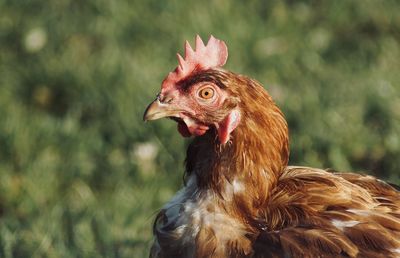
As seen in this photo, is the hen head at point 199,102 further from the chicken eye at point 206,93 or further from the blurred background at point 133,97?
the blurred background at point 133,97

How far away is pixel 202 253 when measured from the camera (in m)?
2.86

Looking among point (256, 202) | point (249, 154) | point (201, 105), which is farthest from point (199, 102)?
point (256, 202)

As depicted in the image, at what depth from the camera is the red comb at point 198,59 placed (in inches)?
115

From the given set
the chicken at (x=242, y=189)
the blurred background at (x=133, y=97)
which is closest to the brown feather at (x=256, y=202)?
the chicken at (x=242, y=189)

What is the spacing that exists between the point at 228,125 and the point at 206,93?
119mm

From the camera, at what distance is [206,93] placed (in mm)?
2879

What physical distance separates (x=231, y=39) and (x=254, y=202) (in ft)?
8.88

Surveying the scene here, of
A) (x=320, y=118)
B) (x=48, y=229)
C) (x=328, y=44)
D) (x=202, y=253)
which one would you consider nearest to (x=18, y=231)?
(x=48, y=229)

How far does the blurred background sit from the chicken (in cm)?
60

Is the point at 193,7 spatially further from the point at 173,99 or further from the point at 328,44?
the point at 173,99

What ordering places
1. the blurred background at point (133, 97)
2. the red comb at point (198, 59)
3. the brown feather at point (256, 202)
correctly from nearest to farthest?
1. the brown feather at point (256, 202)
2. the red comb at point (198, 59)
3. the blurred background at point (133, 97)

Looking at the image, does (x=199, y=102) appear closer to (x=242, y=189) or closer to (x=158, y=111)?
(x=158, y=111)

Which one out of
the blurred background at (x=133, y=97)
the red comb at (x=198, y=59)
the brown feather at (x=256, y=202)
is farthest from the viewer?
the blurred background at (x=133, y=97)

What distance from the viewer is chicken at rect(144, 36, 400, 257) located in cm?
283
